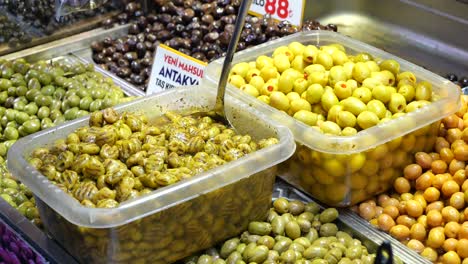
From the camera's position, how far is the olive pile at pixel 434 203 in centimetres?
228

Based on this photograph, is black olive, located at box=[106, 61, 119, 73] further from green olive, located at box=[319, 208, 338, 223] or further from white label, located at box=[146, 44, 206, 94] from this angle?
green olive, located at box=[319, 208, 338, 223]

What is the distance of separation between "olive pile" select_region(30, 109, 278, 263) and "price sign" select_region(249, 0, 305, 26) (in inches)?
45.0

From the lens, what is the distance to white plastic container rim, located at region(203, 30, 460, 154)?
229 cm

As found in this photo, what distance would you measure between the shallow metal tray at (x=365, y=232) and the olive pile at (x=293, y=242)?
32 mm

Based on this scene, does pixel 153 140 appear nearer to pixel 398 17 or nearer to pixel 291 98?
pixel 291 98

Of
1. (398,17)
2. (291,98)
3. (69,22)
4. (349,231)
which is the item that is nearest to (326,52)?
(291,98)

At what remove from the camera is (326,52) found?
2.73 m

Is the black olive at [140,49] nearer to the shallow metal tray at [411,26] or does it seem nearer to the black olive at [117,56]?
the black olive at [117,56]

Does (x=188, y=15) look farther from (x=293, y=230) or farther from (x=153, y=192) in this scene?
(x=153, y=192)

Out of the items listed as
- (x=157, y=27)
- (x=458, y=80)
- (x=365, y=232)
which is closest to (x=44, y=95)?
(x=157, y=27)

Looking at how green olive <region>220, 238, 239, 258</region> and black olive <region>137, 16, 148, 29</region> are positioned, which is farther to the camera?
black olive <region>137, 16, 148, 29</region>

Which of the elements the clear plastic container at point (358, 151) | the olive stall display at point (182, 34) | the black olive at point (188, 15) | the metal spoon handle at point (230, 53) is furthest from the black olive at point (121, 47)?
Result: the metal spoon handle at point (230, 53)

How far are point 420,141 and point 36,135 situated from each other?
130 cm

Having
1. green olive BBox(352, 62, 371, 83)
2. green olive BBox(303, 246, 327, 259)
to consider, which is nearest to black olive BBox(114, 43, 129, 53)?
green olive BBox(352, 62, 371, 83)
